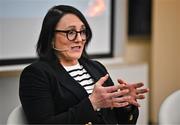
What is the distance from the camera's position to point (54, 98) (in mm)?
1158

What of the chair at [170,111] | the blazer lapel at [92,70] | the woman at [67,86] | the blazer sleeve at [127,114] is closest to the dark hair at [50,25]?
the woman at [67,86]

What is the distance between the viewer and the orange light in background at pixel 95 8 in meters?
1.65

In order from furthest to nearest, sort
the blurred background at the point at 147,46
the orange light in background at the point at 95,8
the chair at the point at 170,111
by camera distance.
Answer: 1. the blurred background at the point at 147,46
2. the orange light in background at the point at 95,8
3. the chair at the point at 170,111

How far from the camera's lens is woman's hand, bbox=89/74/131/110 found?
3.55 feet

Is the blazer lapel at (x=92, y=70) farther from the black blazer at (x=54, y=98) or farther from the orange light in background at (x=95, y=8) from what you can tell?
the orange light in background at (x=95, y=8)

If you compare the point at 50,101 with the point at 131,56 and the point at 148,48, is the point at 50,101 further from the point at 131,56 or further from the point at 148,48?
the point at 148,48

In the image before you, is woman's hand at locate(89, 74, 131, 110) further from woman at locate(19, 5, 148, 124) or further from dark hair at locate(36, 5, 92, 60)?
dark hair at locate(36, 5, 92, 60)

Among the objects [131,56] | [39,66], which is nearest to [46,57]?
[39,66]

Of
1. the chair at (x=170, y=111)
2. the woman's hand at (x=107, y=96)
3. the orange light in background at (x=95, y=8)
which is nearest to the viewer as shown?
the woman's hand at (x=107, y=96)

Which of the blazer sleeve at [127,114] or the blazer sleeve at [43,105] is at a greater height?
the blazer sleeve at [43,105]

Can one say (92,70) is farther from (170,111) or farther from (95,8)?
(95,8)

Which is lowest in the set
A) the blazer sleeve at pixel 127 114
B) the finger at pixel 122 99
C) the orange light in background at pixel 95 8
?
the blazer sleeve at pixel 127 114

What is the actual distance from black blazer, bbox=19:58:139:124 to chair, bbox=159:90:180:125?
0.11 metres

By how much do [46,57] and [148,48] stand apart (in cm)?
139
